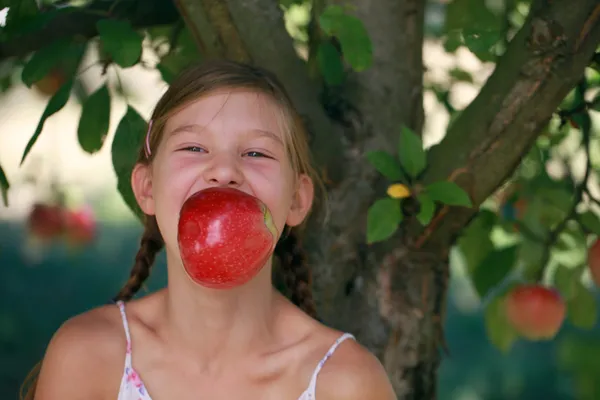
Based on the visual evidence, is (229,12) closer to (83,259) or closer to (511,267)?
(511,267)

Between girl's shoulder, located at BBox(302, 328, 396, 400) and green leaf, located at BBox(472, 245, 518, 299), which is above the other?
girl's shoulder, located at BBox(302, 328, 396, 400)

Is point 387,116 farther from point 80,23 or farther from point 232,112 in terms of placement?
point 80,23

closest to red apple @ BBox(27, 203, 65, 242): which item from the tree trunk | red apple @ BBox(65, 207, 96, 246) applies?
red apple @ BBox(65, 207, 96, 246)

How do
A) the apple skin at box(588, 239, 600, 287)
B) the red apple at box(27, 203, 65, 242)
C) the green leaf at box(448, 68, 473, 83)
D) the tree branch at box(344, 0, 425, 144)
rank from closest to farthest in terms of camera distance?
the tree branch at box(344, 0, 425, 144), the apple skin at box(588, 239, 600, 287), the green leaf at box(448, 68, 473, 83), the red apple at box(27, 203, 65, 242)

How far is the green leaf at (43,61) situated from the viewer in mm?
1338

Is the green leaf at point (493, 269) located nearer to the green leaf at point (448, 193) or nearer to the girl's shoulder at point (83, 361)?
the green leaf at point (448, 193)

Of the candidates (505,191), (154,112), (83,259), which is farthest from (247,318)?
(83,259)

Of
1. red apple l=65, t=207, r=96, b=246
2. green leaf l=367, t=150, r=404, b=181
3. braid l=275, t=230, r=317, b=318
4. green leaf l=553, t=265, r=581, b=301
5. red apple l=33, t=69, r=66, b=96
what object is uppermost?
green leaf l=367, t=150, r=404, b=181

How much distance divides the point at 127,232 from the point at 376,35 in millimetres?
2860

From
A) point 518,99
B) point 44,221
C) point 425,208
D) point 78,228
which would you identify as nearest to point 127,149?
point 425,208

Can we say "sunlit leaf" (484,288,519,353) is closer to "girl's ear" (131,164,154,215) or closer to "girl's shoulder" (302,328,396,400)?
"girl's shoulder" (302,328,396,400)

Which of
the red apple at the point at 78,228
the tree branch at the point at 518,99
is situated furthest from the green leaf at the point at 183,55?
the red apple at the point at 78,228

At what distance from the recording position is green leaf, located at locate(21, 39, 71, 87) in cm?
134

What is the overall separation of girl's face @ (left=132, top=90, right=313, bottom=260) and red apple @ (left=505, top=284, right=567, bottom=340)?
0.69 m
